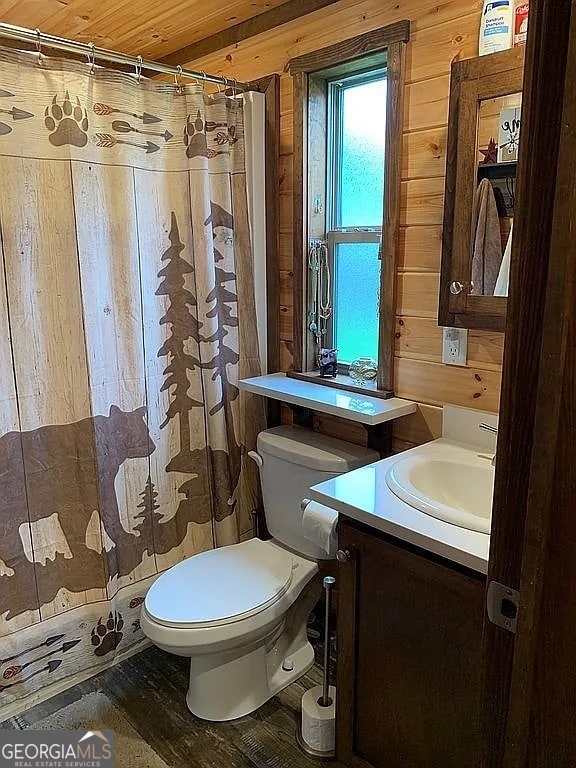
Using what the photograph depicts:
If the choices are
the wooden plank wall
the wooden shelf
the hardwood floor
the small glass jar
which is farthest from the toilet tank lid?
the wooden shelf

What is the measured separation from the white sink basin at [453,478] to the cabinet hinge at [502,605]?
83 centimetres

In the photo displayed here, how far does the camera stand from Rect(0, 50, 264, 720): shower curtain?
5.83 ft

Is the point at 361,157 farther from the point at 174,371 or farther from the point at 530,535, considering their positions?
the point at 530,535

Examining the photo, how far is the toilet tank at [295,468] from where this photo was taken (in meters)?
1.93

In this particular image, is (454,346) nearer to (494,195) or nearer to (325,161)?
(494,195)

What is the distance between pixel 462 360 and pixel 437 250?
331 millimetres

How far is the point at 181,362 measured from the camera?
214 centimetres

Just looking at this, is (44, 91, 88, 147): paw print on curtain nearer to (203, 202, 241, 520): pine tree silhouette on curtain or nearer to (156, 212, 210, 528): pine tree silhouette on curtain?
(156, 212, 210, 528): pine tree silhouette on curtain

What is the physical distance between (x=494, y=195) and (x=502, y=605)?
1.16 meters

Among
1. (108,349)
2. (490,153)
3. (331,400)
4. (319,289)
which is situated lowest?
(331,400)

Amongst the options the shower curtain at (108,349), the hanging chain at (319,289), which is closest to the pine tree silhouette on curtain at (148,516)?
the shower curtain at (108,349)

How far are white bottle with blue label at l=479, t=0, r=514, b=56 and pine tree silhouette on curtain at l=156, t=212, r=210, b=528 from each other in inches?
42.5

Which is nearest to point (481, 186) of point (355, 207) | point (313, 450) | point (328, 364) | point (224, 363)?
point (355, 207)
